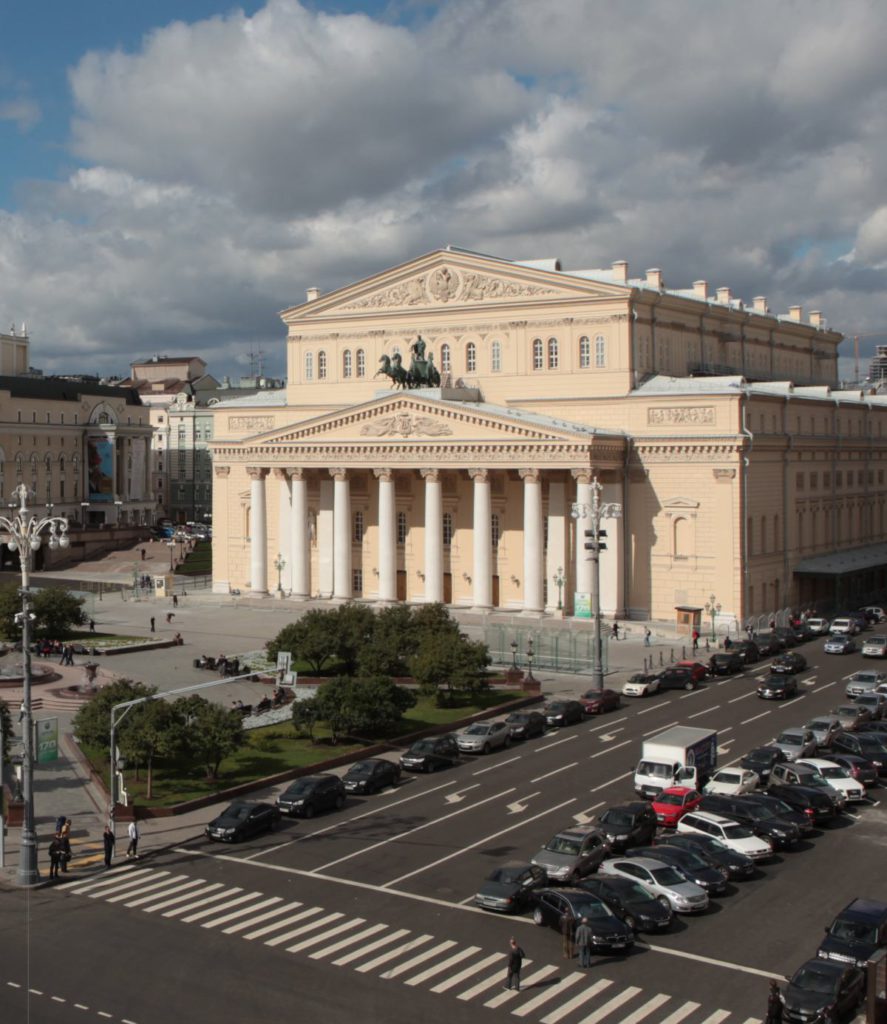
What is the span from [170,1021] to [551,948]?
853cm

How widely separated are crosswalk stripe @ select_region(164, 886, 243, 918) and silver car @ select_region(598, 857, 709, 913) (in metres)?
9.06

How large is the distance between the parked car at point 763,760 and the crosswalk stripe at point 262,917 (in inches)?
695

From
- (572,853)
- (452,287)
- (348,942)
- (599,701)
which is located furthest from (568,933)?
(452,287)

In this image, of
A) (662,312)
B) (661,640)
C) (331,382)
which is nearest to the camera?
(661,640)

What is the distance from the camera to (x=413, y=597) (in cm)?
8569

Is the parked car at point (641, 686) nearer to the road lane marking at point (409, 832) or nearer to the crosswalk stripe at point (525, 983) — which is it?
the road lane marking at point (409, 832)

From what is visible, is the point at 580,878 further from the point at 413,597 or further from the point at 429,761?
the point at 413,597

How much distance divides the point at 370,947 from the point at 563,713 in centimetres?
2531

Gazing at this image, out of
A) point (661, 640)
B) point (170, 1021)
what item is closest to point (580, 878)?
point (170, 1021)

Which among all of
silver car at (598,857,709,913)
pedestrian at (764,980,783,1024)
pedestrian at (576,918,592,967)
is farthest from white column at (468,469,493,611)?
pedestrian at (764,980,783,1024)

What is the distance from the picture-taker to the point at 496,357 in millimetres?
84500

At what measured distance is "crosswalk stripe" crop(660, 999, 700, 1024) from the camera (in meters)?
24.5

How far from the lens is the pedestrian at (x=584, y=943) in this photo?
2734cm

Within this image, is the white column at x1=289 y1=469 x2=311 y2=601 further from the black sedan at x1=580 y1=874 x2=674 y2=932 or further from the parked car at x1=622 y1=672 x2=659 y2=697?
the black sedan at x1=580 y1=874 x2=674 y2=932
